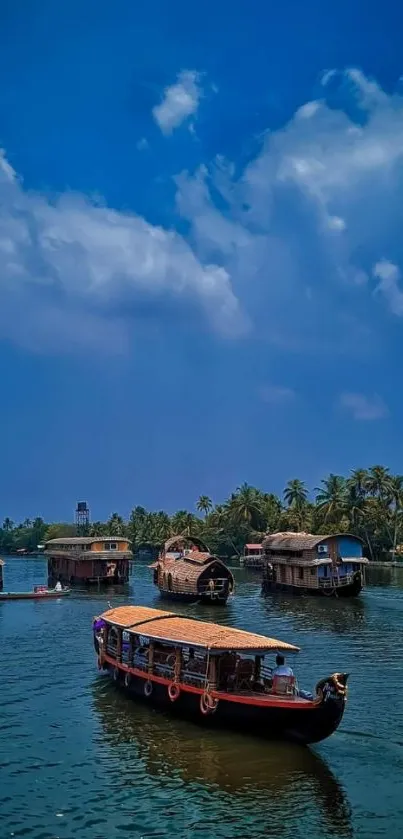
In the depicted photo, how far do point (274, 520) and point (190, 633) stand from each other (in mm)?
91812

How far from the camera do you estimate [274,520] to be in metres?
113

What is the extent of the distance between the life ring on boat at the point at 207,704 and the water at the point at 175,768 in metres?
0.69

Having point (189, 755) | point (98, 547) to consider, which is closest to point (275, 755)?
point (189, 755)

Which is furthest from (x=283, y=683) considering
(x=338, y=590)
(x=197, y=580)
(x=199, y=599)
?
(x=338, y=590)

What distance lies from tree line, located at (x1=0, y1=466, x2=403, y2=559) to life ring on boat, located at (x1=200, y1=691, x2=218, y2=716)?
231 feet

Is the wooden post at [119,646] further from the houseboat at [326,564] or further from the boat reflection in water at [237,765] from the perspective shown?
the houseboat at [326,564]

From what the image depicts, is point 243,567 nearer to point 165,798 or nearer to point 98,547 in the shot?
point 98,547

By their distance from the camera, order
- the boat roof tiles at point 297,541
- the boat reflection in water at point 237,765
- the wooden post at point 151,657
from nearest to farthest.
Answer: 1. the boat reflection in water at point 237,765
2. the wooden post at point 151,657
3. the boat roof tiles at point 297,541

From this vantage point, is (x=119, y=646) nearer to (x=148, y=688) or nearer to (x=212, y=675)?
(x=148, y=688)

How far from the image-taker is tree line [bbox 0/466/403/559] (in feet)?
305

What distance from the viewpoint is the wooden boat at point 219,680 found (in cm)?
1911

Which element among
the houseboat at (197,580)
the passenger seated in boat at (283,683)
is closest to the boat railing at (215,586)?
the houseboat at (197,580)

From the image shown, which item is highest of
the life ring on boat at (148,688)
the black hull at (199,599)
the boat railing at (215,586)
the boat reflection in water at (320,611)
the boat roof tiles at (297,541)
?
the boat roof tiles at (297,541)

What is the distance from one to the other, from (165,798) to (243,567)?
89851mm
